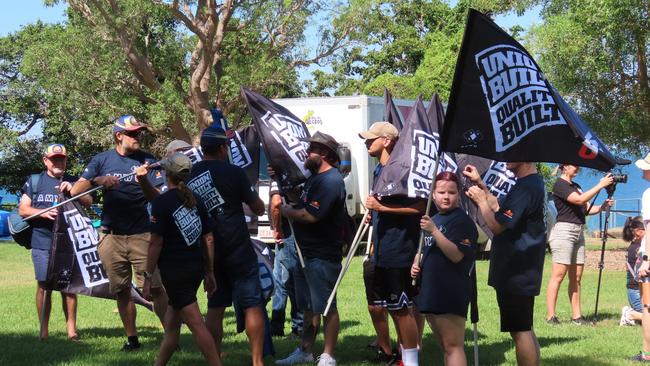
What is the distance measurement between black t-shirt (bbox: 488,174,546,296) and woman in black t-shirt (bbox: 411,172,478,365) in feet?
0.79

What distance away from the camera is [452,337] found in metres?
6.34

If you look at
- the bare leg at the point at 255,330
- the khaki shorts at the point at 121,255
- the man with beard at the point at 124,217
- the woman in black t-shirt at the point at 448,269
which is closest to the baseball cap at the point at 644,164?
the woman in black t-shirt at the point at 448,269

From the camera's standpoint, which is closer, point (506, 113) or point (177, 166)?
point (506, 113)

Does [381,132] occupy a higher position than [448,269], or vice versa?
[381,132]

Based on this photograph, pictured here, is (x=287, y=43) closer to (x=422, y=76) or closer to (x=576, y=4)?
(x=422, y=76)

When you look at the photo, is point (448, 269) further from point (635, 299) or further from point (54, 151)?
point (635, 299)

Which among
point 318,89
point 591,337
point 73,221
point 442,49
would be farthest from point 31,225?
point 318,89

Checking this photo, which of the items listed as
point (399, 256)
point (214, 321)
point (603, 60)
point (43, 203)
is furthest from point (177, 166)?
point (603, 60)

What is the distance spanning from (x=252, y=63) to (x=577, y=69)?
12622 millimetres

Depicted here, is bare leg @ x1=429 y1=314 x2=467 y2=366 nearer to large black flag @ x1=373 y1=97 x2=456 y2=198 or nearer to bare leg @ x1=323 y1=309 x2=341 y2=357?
large black flag @ x1=373 y1=97 x2=456 y2=198

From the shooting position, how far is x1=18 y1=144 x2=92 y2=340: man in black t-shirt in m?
9.31

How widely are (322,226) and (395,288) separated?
793mm

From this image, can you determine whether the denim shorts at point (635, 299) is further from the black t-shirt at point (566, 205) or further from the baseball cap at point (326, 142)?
the baseball cap at point (326, 142)

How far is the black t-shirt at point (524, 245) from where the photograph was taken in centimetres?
648
